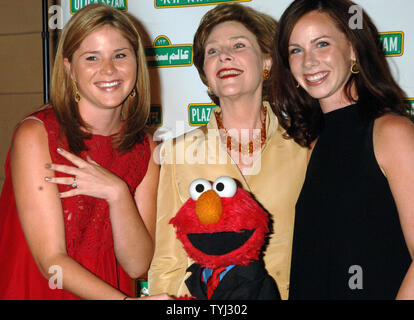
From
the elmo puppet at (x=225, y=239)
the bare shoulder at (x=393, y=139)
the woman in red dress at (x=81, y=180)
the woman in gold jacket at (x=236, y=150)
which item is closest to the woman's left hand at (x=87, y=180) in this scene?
the woman in red dress at (x=81, y=180)

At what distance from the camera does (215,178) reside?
4.61ft

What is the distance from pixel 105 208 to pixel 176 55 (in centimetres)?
97

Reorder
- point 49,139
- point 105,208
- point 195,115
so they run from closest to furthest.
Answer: point 49,139
point 105,208
point 195,115

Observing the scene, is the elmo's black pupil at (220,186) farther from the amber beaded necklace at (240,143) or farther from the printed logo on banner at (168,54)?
the printed logo on banner at (168,54)

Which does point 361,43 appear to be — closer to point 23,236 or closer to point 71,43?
point 71,43

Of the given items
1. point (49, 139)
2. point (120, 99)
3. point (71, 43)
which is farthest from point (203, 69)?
point (49, 139)

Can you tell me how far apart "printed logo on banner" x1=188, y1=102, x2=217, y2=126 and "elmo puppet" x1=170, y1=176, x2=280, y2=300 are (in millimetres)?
1064

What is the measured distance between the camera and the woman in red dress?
130 cm

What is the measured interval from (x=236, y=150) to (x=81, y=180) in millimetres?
519

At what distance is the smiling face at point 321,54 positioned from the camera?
125 centimetres

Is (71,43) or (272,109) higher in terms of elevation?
(71,43)

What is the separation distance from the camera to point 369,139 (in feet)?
3.85

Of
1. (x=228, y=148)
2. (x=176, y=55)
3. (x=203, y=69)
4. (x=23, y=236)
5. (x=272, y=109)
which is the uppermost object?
(x=176, y=55)

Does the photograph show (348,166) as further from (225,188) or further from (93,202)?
(93,202)
